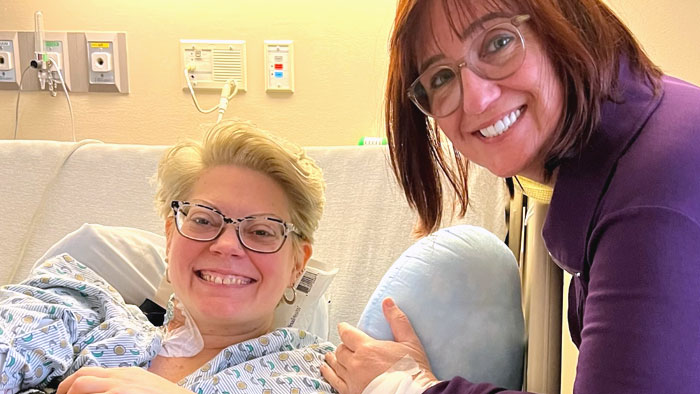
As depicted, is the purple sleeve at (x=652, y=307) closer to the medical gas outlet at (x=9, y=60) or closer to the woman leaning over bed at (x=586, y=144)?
the woman leaning over bed at (x=586, y=144)

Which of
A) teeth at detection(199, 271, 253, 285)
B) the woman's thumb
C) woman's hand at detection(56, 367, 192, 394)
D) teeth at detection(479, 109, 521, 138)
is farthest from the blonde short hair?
teeth at detection(479, 109, 521, 138)

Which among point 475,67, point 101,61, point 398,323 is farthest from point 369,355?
point 101,61

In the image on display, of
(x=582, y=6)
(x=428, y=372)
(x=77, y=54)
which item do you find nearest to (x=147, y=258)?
(x=428, y=372)

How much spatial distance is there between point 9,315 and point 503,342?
0.88 metres

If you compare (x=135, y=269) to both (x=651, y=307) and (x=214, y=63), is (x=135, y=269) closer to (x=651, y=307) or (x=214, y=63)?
(x=214, y=63)

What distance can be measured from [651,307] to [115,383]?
0.80 metres

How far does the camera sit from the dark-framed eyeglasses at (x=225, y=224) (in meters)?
1.29

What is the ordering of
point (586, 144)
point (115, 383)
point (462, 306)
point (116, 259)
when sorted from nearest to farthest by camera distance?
1. point (586, 144)
2. point (115, 383)
3. point (462, 306)
4. point (116, 259)

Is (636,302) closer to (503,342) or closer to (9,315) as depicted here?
(503,342)

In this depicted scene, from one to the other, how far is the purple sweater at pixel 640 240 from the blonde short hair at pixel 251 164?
65 centimetres

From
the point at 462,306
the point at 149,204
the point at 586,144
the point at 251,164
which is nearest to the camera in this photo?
the point at 586,144

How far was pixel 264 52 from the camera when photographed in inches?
90.7

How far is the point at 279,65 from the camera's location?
2.30 metres

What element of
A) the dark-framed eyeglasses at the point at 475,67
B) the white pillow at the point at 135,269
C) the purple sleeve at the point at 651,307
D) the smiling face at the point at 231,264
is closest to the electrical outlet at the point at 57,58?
the white pillow at the point at 135,269
